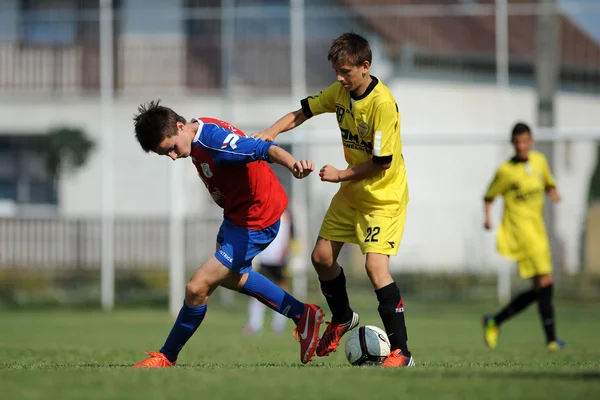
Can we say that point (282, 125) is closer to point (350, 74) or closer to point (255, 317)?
point (350, 74)

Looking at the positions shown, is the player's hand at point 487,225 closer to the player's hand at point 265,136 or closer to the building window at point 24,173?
the player's hand at point 265,136

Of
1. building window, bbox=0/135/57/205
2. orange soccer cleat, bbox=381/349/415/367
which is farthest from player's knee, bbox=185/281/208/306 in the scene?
building window, bbox=0/135/57/205

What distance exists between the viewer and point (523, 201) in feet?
35.3

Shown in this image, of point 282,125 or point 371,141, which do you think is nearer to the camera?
point 371,141

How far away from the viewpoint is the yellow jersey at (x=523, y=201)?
34.9 feet

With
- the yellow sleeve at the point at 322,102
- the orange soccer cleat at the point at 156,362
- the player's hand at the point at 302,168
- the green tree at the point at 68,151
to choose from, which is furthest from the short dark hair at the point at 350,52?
the green tree at the point at 68,151

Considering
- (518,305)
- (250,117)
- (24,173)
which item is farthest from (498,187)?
(24,173)

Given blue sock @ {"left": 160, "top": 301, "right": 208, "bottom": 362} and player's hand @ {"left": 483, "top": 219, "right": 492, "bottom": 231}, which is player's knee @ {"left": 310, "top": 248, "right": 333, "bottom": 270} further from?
player's hand @ {"left": 483, "top": 219, "right": 492, "bottom": 231}

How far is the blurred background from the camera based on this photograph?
16.5 metres

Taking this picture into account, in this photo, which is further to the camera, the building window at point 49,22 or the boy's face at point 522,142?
the building window at point 49,22

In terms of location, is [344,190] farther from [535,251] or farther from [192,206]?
[192,206]

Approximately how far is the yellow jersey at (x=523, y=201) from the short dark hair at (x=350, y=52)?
15.0 feet

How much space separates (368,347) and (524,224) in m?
4.29

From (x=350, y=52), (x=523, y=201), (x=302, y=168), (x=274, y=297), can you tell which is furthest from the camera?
(x=523, y=201)
